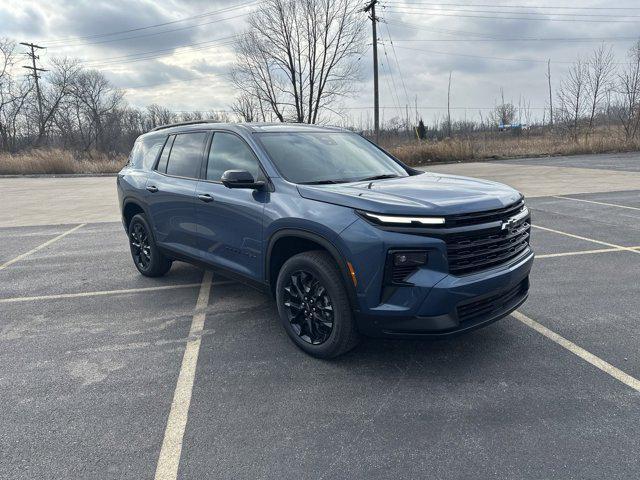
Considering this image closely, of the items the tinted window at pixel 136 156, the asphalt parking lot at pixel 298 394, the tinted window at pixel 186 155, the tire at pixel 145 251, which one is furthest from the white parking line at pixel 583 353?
the tinted window at pixel 136 156

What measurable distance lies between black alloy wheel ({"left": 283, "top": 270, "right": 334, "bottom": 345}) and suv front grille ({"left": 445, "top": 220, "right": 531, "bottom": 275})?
0.94 meters

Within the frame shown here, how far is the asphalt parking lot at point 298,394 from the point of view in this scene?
2.40 m

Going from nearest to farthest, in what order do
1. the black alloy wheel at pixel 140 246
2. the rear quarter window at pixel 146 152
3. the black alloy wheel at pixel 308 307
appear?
the black alloy wheel at pixel 308 307
the rear quarter window at pixel 146 152
the black alloy wheel at pixel 140 246

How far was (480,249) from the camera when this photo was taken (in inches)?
122

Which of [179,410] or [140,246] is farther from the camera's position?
[140,246]

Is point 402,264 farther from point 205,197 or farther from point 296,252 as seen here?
point 205,197

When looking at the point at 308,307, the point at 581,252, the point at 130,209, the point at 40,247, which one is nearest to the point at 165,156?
the point at 130,209

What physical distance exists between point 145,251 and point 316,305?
10.8 ft

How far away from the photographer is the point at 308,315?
350 cm

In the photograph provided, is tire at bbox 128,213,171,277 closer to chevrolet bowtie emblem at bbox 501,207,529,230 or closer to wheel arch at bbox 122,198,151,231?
wheel arch at bbox 122,198,151,231

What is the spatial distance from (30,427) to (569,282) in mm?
5276

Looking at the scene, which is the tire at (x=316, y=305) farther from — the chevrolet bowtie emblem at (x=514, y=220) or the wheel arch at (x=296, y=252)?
the chevrolet bowtie emblem at (x=514, y=220)

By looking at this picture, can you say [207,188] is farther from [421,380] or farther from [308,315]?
[421,380]

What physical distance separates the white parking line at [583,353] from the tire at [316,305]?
1.75 meters
